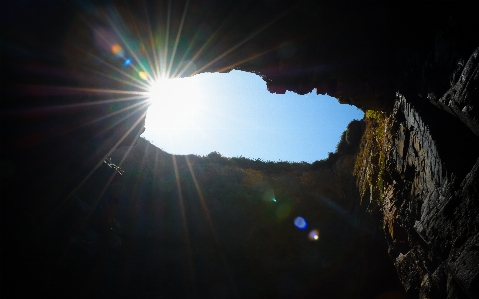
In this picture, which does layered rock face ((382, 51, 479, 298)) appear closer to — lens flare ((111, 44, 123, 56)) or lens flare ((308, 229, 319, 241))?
lens flare ((111, 44, 123, 56))

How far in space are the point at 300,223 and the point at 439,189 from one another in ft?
46.0

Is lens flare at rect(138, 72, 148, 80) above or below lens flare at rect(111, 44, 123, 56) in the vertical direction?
above

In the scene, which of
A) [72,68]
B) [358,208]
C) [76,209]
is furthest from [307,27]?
[358,208]

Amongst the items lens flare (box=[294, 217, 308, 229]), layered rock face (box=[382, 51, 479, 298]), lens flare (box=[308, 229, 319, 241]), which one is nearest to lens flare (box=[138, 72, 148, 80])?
layered rock face (box=[382, 51, 479, 298])

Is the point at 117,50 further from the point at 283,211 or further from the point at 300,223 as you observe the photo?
the point at 300,223

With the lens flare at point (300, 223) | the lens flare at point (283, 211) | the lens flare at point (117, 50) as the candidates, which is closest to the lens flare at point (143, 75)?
the lens flare at point (117, 50)

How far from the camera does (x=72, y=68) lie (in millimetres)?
6957

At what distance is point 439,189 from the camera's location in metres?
5.63

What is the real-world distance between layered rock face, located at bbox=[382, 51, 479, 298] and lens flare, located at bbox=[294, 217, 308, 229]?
35.7 feet

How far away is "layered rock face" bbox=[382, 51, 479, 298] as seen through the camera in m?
4.68

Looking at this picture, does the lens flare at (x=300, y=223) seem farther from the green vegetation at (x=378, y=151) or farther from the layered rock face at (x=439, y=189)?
the layered rock face at (x=439, y=189)

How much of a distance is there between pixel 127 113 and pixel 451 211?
8.50 metres

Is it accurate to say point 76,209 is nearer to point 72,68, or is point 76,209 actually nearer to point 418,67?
point 72,68

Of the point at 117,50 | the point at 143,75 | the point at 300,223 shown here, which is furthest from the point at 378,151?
the point at 300,223
